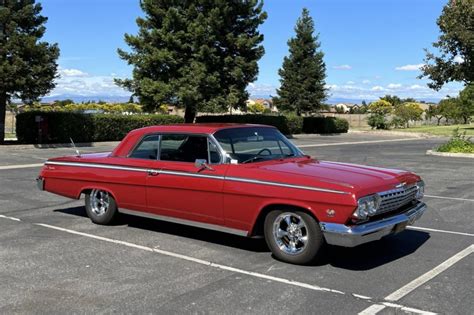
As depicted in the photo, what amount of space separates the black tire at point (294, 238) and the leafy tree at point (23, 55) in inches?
708

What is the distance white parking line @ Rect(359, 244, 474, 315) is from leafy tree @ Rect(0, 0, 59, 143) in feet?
62.3

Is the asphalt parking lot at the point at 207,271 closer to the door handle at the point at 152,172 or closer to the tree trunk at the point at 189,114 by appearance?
the door handle at the point at 152,172

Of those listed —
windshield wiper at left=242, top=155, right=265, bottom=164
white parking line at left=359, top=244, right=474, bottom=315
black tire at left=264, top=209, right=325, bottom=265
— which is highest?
windshield wiper at left=242, top=155, right=265, bottom=164

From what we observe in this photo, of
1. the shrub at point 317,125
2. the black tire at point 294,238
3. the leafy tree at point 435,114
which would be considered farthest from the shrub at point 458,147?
the leafy tree at point 435,114

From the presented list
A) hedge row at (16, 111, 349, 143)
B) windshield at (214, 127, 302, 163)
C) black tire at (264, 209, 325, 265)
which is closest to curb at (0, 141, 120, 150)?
hedge row at (16, 111, 349, 143)

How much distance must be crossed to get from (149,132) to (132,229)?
1388 mm

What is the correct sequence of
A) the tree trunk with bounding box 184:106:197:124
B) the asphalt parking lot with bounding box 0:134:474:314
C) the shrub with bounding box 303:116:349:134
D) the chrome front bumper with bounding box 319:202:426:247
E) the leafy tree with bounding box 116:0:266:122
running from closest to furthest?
1. the asphalt parking lot with bounding box 0:134:474:314
2. the chrome front bumper with bounding box 319:202:426:247
3. the leafy tree with bounding box 116:0:266:122
4. the tree trunk with bounding box 184:106:197:124
5. the shrub with bounding box 303:116:349:134

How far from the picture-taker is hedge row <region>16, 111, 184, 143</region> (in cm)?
2305

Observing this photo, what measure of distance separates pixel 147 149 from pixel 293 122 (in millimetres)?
33547

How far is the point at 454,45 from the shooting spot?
66.5ft

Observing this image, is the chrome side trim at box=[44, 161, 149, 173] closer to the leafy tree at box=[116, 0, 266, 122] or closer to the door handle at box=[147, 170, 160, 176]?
the door handle at box=[147, 170, 160, 176]

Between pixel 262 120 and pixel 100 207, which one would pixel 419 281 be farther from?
pixel 262 120

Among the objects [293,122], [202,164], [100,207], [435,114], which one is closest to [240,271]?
[202,164]

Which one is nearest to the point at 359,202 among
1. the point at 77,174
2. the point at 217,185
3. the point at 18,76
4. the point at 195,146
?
the point at 217,185
